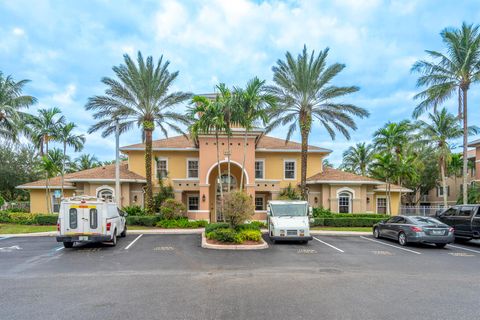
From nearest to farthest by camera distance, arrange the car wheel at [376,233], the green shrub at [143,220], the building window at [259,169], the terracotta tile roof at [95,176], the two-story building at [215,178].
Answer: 1. the car wheel at [376,233]
2. the green shrub at [143,220]
3. the two-story building at [215,178]
4. the terracotta tile roof at [95,176]
5. the building window at [259,169]

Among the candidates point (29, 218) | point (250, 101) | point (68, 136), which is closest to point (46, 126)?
point (68, 136)

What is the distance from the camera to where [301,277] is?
884cm

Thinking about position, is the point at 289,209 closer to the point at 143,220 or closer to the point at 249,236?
the point at 249,236

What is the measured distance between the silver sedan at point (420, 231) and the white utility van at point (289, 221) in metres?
4.33

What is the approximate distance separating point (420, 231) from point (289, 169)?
14.6 meters

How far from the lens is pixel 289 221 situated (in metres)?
15.6

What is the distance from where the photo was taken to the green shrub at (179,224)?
2180 cm

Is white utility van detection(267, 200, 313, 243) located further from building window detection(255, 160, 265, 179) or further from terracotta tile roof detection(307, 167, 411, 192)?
building window detection(255, 160, 265, 179)

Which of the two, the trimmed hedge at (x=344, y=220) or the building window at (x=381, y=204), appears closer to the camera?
the trimmed hedge at (x=344, y=220)

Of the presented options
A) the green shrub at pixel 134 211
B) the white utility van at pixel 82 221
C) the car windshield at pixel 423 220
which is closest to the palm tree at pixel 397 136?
the car windshield at pixel 423 220

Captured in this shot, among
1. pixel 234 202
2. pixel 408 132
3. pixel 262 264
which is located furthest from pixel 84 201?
pixel 408 132

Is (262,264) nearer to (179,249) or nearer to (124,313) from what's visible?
(179,249)

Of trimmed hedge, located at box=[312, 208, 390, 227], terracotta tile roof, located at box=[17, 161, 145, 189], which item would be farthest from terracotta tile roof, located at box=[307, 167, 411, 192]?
terracotta tile roof, located at box=[17, 161, 145, 189]

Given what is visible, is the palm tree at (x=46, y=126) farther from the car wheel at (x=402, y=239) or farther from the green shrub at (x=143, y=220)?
the car wheel at (x=402, y=239)
